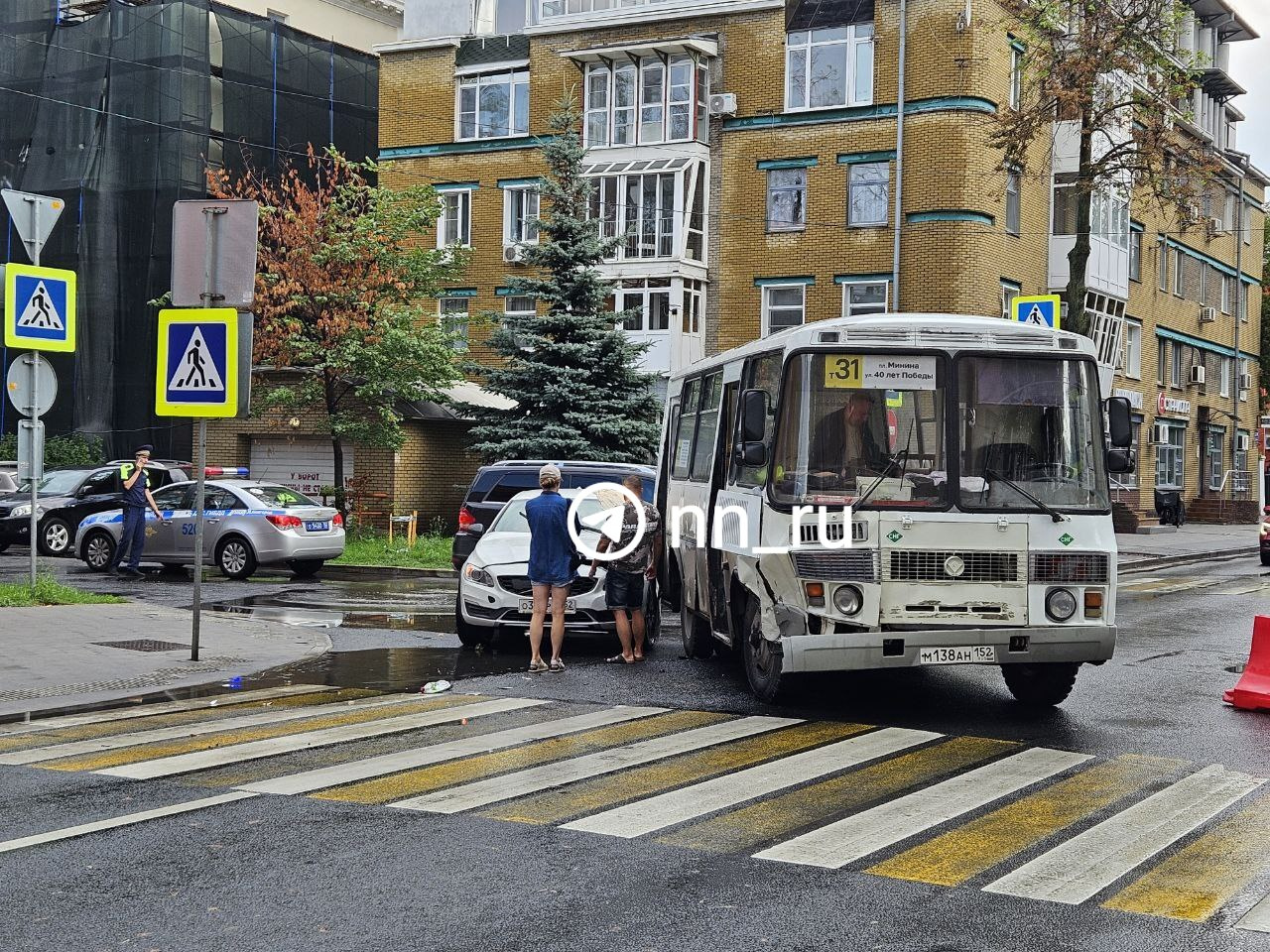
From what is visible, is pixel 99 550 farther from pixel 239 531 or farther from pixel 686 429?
pixel 686 429

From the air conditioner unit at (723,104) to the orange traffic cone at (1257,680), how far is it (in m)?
30.2

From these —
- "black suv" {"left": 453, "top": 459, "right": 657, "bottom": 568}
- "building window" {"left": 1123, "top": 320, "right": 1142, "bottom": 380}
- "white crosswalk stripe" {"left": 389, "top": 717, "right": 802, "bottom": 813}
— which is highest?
"building window" {"left": 1123, "top": 320, "right": 1142, "bottom": 380}

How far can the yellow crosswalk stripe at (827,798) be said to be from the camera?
6.76 meters

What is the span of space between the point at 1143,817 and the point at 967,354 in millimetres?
4031

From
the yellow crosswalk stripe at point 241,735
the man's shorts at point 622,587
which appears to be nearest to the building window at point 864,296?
the man's shorts at point 622,587

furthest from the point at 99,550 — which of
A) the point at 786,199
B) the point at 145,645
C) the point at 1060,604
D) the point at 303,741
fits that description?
the point at 786,199

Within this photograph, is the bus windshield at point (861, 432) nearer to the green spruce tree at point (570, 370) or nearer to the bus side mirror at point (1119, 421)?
the bus side mirror at point (1119, 421)

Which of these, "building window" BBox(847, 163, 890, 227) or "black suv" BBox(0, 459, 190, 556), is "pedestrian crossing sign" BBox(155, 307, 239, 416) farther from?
"building window" BBox(847, 163, 890, 227)

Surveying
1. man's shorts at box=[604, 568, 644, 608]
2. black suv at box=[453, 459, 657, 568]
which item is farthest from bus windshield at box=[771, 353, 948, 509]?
black suv at box=[453, 459, 657, 568]

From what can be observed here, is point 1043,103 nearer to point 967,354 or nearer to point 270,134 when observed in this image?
point 967,354

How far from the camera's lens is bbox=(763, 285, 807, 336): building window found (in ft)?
130

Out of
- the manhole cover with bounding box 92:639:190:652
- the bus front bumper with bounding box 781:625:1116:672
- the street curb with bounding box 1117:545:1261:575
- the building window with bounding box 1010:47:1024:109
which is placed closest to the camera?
the bus front bumper with bounding box 781:625:1116:672

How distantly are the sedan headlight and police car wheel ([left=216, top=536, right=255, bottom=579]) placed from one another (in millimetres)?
9402

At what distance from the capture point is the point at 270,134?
4816 centimetres
